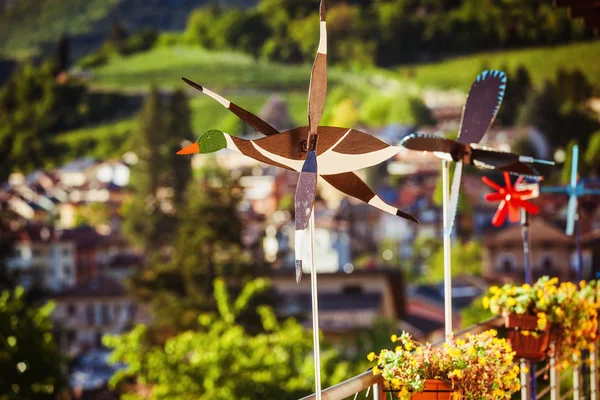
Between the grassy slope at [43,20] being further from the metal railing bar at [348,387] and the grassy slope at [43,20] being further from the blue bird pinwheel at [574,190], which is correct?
the metal railing bar at [348,387]

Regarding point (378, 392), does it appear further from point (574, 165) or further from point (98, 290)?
point (98, 290)

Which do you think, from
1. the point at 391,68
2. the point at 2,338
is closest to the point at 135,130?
the point at 391,68

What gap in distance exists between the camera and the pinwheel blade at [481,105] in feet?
9.96

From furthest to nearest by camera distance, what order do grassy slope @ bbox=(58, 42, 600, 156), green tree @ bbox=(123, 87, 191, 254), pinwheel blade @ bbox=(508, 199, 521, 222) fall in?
1. green tree @ bbox=(123, 87, 191, 254)
2. grassy slope @ bbox=(58, 42, 600, 156)
3. pinwheel blade @ bbox=(508, 199, 521, 222)

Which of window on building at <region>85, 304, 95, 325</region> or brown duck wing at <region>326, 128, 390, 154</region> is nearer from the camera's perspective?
brown duck wing at <region>326, 128, 390, 154</region>

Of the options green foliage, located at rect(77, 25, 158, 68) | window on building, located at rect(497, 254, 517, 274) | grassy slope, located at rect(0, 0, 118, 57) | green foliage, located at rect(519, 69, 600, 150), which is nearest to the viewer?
green foliage, located at rect(519, 69, 600, 150)

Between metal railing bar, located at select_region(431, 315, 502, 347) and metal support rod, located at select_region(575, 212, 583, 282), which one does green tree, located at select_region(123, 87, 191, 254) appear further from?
metal railing bar, located at select_region(431, 315, 502, 347)

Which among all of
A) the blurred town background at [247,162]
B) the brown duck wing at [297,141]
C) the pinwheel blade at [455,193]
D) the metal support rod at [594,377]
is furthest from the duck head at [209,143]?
the blurred town background at [247,162]

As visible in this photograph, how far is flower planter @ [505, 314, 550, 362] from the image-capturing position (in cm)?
304

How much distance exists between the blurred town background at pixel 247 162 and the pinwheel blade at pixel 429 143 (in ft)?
68.4

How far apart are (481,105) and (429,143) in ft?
1.56

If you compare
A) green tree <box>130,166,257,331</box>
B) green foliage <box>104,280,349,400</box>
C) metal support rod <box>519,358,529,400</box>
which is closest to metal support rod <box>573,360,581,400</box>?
metal support rod <box>519,358,529,400</box>

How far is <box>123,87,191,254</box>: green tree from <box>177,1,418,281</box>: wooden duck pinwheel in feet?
113

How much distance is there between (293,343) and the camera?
62.4 feet
